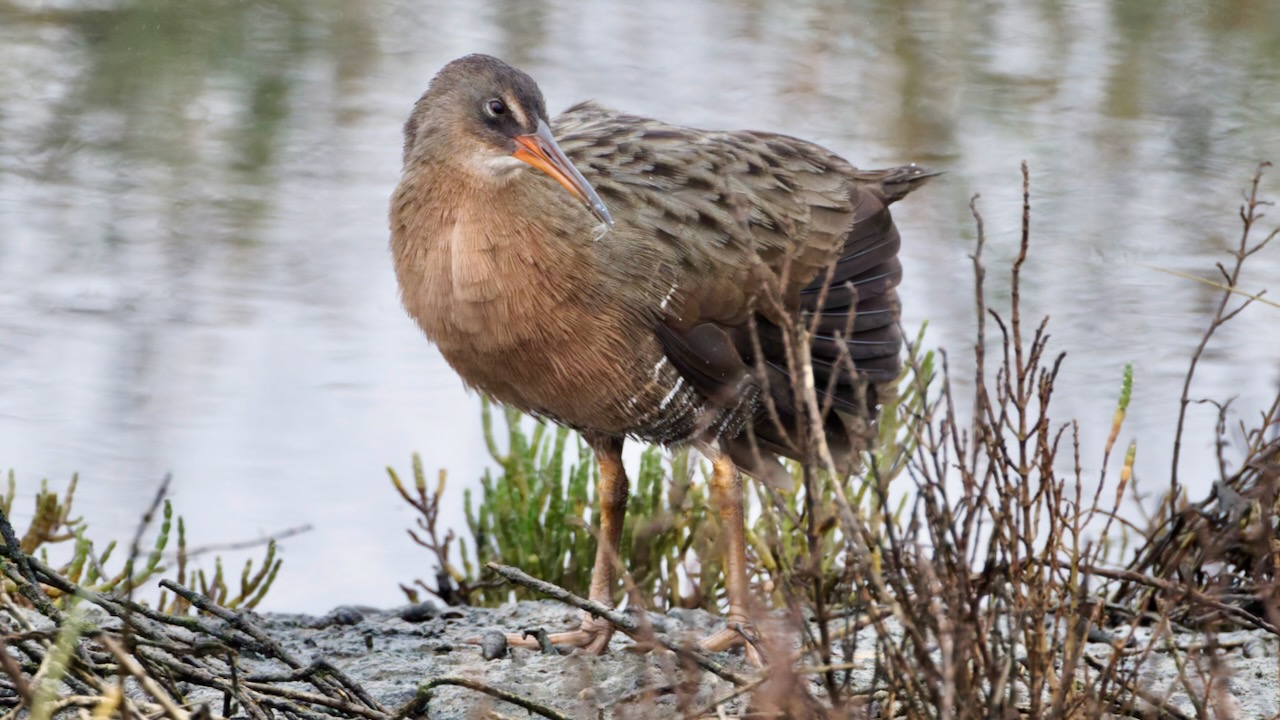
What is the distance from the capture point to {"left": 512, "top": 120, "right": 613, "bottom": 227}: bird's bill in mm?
4469

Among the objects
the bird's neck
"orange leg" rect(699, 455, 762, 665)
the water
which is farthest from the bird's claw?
the water

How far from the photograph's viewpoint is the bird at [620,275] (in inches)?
180

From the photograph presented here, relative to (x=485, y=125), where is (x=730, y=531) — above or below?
below

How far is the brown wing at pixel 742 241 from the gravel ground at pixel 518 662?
2.42 ft

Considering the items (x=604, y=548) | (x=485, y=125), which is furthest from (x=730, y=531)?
(x=485, y=125)

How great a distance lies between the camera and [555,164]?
15.0 feet

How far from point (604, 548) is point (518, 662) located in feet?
1.43

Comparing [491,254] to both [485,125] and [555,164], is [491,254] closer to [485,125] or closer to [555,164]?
[555,164]

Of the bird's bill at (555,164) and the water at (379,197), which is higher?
the bird's bill at (555,164)

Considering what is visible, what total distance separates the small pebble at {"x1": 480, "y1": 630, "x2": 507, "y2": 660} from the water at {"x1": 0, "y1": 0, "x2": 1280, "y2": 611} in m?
2.17

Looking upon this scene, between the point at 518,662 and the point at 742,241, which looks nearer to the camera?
the point at 742,241

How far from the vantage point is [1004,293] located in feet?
27.9

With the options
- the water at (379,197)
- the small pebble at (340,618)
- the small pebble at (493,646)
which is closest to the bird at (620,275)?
the small pebble at (493,646)

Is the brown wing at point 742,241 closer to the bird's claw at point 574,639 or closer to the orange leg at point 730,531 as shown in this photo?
the orange leg at point 730,531
